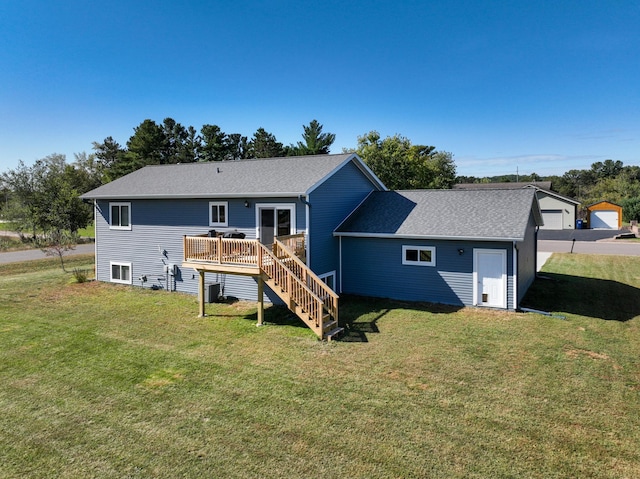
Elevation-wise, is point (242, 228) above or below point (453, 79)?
below

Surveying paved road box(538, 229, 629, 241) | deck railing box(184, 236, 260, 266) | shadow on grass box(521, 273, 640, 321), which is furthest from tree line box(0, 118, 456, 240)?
shadow on grass box(521, 273, 640, 321)

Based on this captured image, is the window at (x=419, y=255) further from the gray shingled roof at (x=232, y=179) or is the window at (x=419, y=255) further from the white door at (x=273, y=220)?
the white door at (x=273, y=220)

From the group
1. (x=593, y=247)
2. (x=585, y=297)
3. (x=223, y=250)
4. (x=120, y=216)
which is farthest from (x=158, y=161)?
(x=585, y=297)

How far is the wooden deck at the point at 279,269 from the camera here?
10.2 metres

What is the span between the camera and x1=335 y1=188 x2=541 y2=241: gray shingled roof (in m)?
12.4

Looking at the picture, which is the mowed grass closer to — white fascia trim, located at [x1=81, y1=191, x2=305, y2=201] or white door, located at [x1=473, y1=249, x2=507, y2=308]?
white door, located at [x1=473, y1=249, x2=507, y2=308]

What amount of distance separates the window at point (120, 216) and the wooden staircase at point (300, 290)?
8.44 metres

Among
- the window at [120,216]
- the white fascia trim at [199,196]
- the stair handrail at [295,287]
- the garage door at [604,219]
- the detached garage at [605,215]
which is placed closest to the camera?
the stair handrail at [295,287]

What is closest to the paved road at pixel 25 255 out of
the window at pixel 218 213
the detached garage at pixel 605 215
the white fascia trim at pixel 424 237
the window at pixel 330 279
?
the window at pixel 218 213

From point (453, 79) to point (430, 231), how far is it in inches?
601

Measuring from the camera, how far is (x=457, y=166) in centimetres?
6344

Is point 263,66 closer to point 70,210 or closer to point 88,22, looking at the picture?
point 88,22

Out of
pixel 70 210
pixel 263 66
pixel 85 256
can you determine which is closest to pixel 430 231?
pixel 263 66

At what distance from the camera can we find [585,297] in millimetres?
14281
